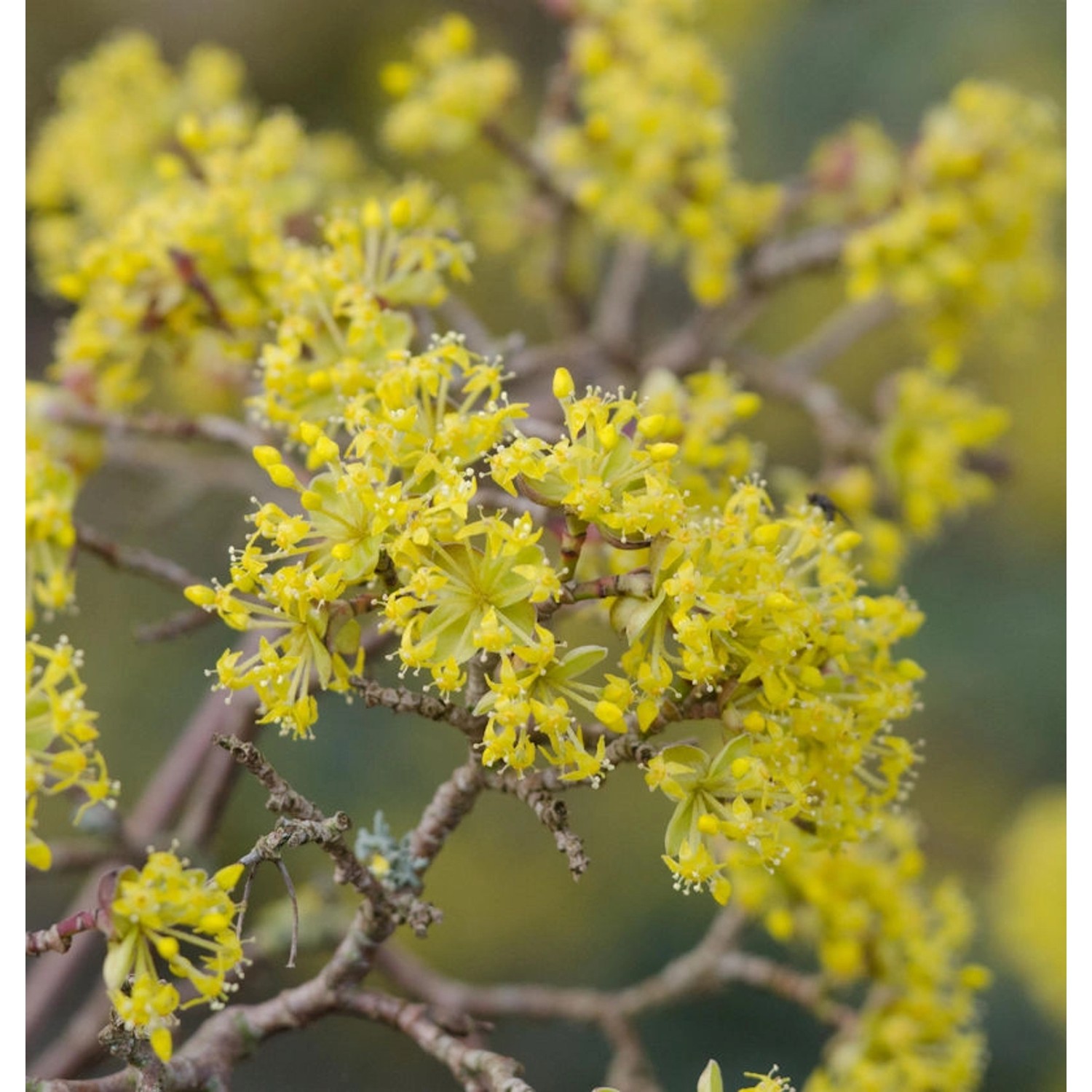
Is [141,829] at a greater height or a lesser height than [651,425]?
lesser

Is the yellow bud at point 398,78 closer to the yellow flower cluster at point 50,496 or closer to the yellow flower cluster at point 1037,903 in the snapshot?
the yellow flower cluster at point 50,496

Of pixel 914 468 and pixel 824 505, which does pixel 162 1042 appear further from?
pixel 914 468

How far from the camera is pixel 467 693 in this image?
0.71 meters

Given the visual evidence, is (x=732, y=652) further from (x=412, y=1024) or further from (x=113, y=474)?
(x=113, y=474)

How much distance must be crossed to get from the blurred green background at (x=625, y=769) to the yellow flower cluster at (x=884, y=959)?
0.36 metres

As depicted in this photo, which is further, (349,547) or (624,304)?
(624,304)

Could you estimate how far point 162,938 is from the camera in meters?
0.66

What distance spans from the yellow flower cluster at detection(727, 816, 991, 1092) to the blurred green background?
358 mm

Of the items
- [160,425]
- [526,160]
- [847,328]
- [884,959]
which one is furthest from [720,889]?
[847,328]

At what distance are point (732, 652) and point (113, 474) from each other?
1.15 meters

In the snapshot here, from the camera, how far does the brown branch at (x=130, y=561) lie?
95cm

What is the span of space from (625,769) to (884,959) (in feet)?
1.78

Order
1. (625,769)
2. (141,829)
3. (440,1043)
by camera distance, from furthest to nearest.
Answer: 1. (625,769)
2. (141,829)
3. (440,1043)

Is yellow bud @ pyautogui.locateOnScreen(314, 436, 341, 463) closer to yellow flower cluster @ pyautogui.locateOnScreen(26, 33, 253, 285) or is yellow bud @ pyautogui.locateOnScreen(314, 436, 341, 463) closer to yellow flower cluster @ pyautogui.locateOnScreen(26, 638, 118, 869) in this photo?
yellow flower cluster @ pyautogui.locateOnScreen(26, 638, 118, 869)
